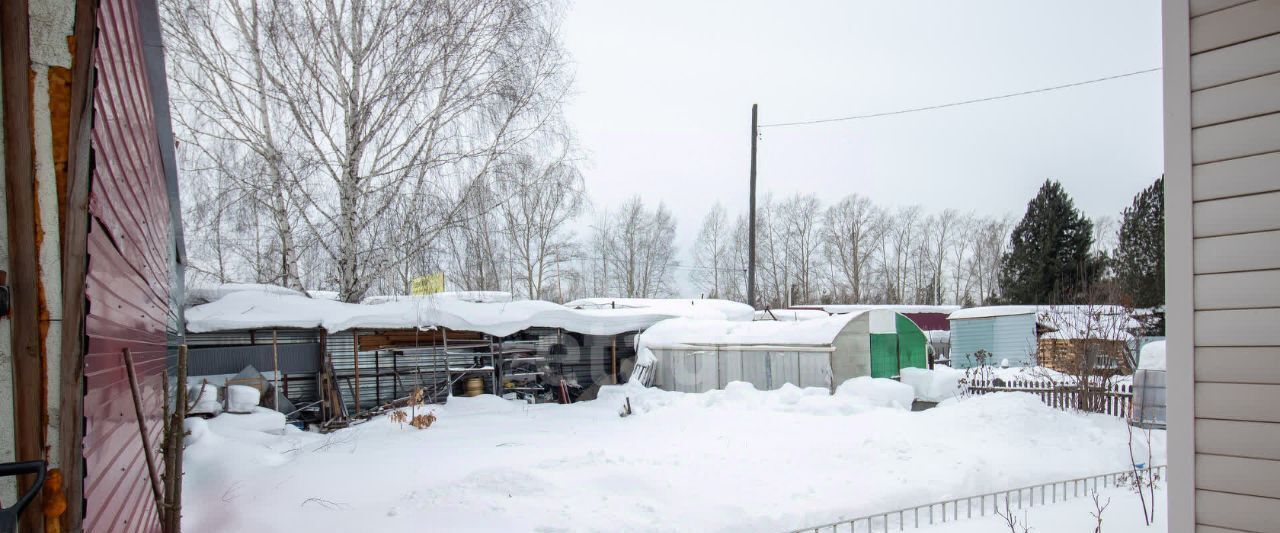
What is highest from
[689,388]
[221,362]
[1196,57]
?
[1196,57]

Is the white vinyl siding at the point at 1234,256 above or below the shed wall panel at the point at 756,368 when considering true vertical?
above

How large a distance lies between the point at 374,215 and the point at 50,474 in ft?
36.3

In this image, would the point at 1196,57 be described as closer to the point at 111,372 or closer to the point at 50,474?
the point at 50,474

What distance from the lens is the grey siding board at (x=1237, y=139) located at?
7.15 ft

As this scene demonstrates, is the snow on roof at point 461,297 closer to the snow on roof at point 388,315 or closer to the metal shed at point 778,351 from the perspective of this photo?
the snow on roof at point 388,315

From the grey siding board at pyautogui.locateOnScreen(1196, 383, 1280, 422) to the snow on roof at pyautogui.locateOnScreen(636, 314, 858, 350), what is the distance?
11504mm

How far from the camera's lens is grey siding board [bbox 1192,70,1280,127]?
2.18 metres

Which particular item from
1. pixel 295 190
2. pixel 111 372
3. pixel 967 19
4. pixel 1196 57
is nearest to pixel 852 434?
pixel 967 19

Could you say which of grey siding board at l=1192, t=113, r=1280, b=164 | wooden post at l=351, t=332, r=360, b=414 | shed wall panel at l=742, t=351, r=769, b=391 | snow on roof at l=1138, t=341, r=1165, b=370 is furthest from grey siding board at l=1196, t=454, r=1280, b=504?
snow on roof at l=1138, t=341, r=1165, b=370

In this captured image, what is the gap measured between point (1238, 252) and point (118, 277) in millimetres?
4152

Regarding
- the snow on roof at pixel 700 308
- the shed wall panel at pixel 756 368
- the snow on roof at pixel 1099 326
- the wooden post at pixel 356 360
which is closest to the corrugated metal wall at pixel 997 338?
the snow on roof at pixel 1099 326

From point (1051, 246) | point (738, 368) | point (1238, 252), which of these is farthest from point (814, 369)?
point (1051, 246)

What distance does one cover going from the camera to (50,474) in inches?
66.4

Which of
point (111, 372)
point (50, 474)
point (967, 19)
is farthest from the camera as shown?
point (967, 19)
